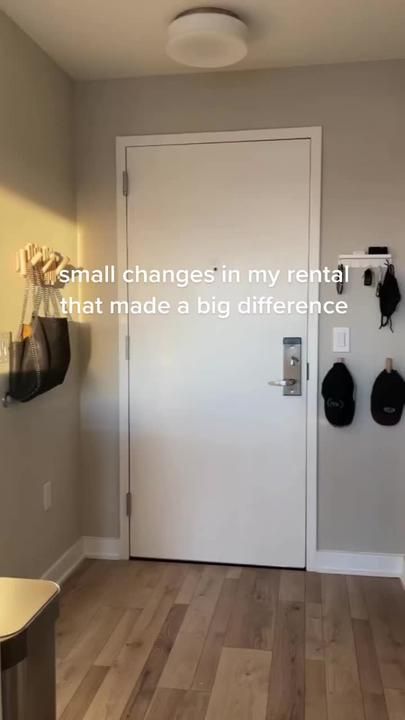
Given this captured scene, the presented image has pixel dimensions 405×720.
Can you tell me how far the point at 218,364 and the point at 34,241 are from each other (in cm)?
107

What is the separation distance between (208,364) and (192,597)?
1.12 m

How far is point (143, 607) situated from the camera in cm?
281

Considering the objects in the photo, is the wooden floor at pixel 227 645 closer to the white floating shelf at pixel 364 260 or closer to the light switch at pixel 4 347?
the light switch at pixel 4 347

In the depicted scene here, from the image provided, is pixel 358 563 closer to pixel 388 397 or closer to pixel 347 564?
pixel 347 564

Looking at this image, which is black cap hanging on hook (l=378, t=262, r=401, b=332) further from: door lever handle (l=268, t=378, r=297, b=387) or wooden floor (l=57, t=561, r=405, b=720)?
wooden floor (l=57, t=561, r=405, b=720)

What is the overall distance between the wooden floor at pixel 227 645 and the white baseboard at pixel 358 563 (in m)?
0.05

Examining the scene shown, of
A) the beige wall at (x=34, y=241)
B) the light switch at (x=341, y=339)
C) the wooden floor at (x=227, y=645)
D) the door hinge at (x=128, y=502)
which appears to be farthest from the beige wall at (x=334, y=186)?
the wooden floor at (x=227, y=645)

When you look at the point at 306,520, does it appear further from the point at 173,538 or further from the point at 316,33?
the point at 316,33

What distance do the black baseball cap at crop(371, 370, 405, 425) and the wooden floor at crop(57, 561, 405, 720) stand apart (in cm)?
82

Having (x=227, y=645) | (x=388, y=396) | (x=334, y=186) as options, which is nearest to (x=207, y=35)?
(x=334, y=186)

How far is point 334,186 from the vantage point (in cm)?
306

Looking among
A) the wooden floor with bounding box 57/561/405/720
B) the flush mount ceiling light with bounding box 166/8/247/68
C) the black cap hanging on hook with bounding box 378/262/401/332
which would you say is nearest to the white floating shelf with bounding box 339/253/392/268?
the black cap hanging on hook with bounding box 378/262/401/332

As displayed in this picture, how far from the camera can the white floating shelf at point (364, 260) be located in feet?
9.86

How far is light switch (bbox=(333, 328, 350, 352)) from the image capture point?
3.10 meters
